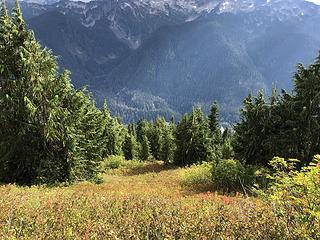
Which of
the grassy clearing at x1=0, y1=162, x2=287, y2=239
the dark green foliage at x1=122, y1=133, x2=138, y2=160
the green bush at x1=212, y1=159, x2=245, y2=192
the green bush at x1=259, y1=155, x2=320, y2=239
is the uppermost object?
the green bush at x1=259, y1=155, x2=320, y2=239

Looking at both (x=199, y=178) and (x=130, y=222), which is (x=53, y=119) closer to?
(x=199, y=178)

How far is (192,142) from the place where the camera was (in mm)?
44500

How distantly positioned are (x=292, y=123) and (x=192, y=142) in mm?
21266

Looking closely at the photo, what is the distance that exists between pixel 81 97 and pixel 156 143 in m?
57.6

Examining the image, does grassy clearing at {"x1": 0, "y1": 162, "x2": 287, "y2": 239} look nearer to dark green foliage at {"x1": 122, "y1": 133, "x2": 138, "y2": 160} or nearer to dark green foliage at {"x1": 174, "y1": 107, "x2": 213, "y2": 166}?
dark green foliage at {"x1": 174, "y1": 107, "x2": 213, "y2": 166}

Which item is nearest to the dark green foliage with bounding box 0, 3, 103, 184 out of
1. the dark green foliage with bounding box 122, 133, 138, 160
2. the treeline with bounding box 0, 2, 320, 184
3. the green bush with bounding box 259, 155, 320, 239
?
the treeline with bounding box 0, 2, 320, 184

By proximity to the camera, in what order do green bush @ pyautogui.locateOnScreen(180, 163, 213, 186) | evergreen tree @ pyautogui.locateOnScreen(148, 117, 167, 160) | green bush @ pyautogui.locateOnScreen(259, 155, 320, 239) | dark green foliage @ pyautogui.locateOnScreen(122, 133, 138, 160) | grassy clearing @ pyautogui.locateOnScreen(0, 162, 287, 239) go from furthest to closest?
evergreen tree @ pyautogui.locateOnScreen(148, 117, 167, 160) < dark green foliage @ pyautogui.locateOnScreen(122, 133, 138, 160) < green bush @ pyautogui.locateOnScreen(180, 163, 213, 186) < grassy clearing @ pyautogui.locateOnScreen(0, 162, 287, 239) < green bush @ pyautogui.locateOnScreen(259, 155, 320, 239)

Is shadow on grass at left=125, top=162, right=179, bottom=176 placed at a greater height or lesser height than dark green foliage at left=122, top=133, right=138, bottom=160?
greater

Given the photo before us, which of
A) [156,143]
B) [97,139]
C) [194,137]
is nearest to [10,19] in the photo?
[97,139]

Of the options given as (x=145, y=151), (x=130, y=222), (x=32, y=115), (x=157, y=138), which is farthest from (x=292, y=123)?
(x=157, y=138)

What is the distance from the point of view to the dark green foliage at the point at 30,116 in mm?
19438

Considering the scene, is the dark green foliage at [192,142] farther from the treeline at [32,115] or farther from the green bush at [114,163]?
the treeline at [32,115]

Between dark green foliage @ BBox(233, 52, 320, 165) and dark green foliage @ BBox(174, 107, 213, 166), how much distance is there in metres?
16.9

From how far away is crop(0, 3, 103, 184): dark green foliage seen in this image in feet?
63.8
